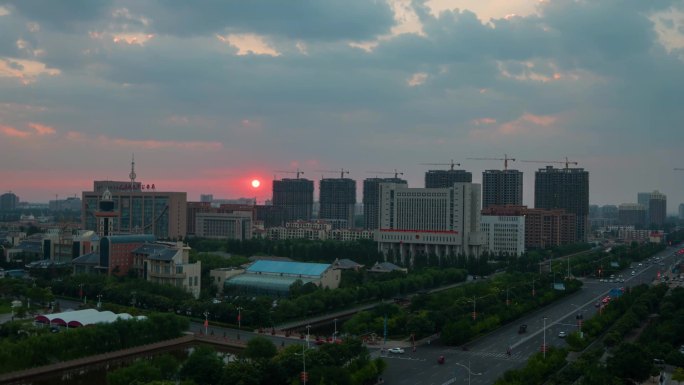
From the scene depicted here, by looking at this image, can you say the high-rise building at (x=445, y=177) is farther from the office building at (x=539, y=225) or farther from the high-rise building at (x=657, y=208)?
the high-rise building at (x=657, y=208)

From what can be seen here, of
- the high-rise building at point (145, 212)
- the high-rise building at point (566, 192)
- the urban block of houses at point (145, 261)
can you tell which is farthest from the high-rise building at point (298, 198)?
the urban block of houses at point (145, 261)

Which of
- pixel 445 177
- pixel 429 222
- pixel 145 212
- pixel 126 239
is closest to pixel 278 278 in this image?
pixel 126 239

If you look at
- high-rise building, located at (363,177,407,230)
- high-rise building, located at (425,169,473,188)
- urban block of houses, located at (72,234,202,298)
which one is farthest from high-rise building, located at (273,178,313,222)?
urban block of houses, located at (72,234,202,298)

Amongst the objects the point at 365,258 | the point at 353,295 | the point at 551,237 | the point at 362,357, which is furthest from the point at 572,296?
the point at 551,237

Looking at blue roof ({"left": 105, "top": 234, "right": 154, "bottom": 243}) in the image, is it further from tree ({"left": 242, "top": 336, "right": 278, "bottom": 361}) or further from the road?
tree ({"left": 242, "top": 336, "right": 278, "bottom": 361})

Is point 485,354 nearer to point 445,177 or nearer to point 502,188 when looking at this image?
point 502,188

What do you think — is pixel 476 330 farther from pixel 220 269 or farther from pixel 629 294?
pixel 220 269
